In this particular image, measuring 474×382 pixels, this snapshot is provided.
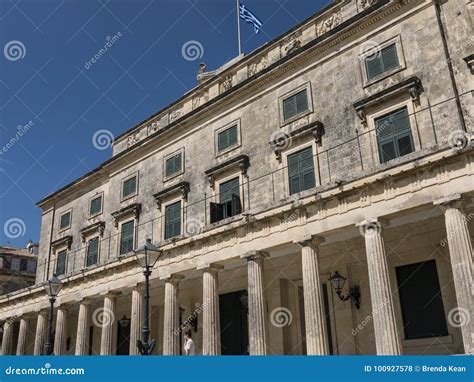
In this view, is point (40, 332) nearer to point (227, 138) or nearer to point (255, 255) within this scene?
point (227, 138)

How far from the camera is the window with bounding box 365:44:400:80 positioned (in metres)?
17.6

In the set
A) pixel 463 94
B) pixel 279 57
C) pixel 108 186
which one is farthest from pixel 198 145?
pixel 463 94

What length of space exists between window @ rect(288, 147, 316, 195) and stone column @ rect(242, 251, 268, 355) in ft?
11.0

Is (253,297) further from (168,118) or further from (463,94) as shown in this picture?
(168,118)

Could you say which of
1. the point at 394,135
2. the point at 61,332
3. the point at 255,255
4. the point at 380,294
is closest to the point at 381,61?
the point at 394,135

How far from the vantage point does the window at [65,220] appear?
31.9 m

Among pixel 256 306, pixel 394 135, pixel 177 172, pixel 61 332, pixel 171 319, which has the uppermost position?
pixel 177 172

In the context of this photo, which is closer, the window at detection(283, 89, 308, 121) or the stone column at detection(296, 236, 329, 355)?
the stone column at detection(296, 236, 329, 355)

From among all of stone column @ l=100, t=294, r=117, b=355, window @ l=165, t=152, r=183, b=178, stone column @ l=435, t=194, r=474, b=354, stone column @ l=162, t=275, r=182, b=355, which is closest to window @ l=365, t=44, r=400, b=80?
stone column @ l=435, t=194, r=474, b=354

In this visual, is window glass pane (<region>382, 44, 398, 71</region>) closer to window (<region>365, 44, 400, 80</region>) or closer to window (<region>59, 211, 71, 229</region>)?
window (<region>365, 44, 400, 80</region>)

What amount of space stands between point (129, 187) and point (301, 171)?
473 inches

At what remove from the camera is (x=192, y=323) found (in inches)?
906

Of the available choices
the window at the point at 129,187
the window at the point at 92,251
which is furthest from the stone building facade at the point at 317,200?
the window at the point at 92,251

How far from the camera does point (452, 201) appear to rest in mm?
12945
